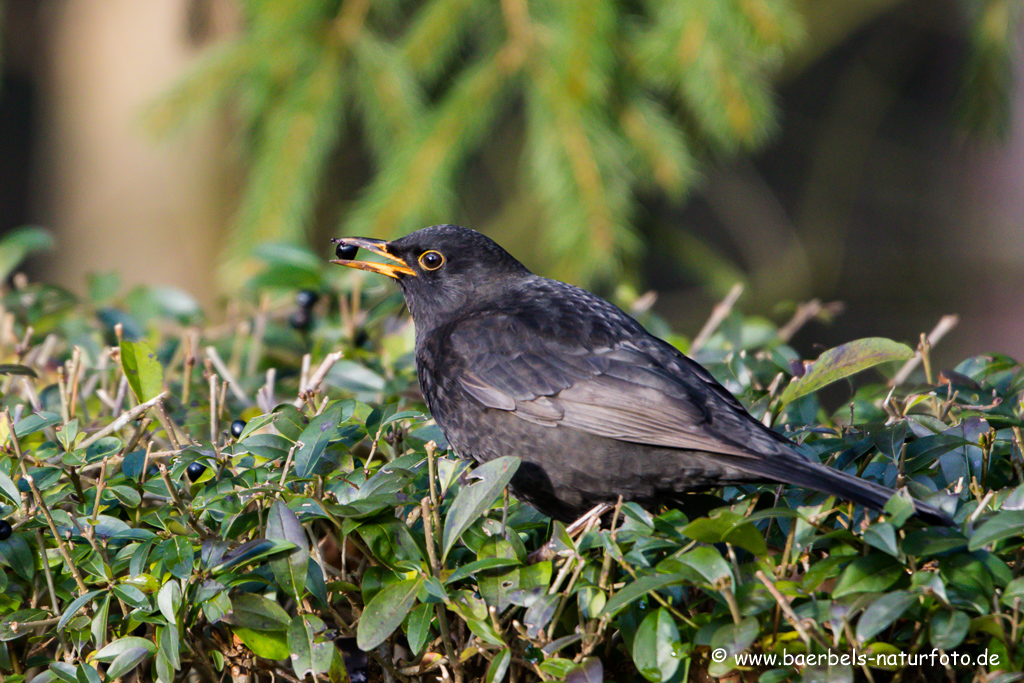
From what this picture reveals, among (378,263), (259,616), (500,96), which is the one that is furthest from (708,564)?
(500,96)

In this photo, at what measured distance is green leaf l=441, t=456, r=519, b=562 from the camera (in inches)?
59.1

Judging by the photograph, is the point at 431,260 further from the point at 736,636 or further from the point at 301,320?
the point at 736,636

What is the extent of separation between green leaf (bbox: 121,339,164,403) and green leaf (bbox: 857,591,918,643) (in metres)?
1.53

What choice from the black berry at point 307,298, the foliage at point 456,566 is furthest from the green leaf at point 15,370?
the black berry at point 307,298

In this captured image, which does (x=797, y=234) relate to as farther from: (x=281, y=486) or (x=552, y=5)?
(x=281, y=486)

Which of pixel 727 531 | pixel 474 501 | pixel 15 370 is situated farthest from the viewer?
pixel 15 370

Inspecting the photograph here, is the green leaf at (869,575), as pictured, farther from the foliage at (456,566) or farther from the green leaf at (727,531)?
the green leaf at (727,531)

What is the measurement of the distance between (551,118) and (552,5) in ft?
1.60

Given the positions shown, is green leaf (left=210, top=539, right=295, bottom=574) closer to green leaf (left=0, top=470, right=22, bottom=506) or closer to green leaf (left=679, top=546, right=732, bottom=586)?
green leaf (left=0, top=470, right=22, bottom=506)

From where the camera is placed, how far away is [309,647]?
144cm

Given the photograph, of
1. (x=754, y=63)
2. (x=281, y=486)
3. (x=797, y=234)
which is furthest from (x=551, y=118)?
(x=797, y=234)

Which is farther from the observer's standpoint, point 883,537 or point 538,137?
point 538,137

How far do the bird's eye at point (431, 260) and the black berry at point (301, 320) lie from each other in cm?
65

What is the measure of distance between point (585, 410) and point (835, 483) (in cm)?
60
